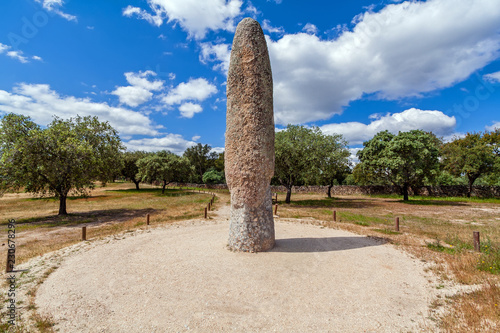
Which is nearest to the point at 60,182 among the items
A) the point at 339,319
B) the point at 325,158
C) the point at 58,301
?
the point at 58,301

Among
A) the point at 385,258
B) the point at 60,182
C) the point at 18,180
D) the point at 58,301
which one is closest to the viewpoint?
the point at 58,301

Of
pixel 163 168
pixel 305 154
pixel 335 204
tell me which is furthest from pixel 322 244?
pixel 163 168

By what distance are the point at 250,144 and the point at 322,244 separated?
5234 millimetres

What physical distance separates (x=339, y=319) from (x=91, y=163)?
21195 mm

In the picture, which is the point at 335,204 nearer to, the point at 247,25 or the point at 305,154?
the point at 305,154

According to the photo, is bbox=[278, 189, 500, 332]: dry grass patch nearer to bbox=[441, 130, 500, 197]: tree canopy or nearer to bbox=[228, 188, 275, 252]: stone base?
bbox=[228, 188, 275, 252]: stone base

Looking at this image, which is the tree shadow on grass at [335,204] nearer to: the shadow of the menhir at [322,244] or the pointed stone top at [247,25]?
the shadow of the menhir at [322,244]

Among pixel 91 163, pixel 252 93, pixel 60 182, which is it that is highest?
pixel 252 93

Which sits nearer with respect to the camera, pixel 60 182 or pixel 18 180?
pixel 18 180

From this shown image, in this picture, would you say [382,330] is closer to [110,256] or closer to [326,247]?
[326,247]

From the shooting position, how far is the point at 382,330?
14.7 feet

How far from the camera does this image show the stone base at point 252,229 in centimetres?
856

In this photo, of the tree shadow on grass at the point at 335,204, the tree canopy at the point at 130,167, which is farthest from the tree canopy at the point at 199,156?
the tree shadow on grass at the point at 335,204

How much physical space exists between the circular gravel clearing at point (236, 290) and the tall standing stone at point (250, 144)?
858mm
